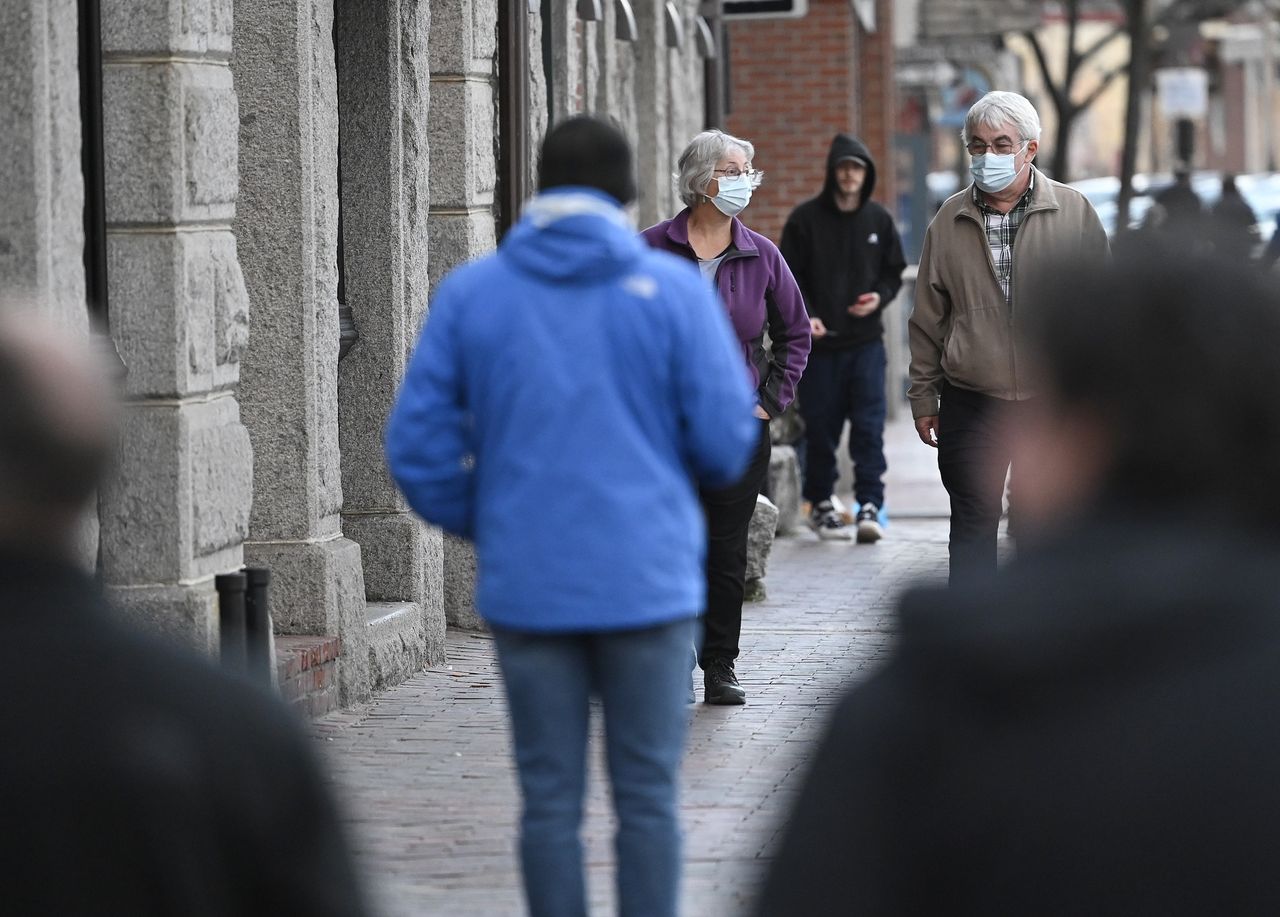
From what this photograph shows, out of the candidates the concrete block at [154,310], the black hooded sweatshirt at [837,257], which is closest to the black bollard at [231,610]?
the concrete block at [154,310]

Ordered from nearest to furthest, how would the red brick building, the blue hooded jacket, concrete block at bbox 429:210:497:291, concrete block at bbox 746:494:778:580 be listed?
the blue hooded jacket
concrete block at bbox 429:210:497:291
concrete block at bbox 746:494:778:580
the red brick building

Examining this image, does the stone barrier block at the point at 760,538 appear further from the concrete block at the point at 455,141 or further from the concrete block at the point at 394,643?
the concrete block at the point at 394,643

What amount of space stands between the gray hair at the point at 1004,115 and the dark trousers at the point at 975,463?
88 cm

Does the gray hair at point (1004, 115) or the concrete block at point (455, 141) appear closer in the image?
the gray hair at point (1004, 115)

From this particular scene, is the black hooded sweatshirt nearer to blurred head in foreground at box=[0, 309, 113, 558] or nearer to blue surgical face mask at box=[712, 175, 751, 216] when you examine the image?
blue surgical face mask at box=[712, 175, 751, 216]

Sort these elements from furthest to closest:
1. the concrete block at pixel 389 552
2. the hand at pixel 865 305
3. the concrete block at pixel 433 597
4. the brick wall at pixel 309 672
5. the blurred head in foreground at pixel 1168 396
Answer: the hand at pixel 865 305
the concrete block at pixel 433 597
the concrete block at pixel 389 552
the brick wall at pixel 309 672
the blurred head in foreground at pixel 1168 396

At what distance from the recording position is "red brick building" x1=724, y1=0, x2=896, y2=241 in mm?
18750

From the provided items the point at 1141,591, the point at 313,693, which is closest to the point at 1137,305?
the point at 1141,591

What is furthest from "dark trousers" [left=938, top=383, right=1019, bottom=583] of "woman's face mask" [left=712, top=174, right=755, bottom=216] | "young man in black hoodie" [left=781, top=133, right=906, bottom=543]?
"young man in black hoodie" [left=781, top=133, right=906, bottom=543]

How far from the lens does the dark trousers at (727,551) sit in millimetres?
7535

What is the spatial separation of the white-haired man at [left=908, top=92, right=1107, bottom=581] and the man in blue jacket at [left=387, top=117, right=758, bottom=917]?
3.34 metres

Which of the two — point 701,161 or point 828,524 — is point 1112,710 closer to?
point 701,161

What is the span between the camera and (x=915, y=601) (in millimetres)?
1856

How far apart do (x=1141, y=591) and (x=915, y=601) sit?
170 mm
